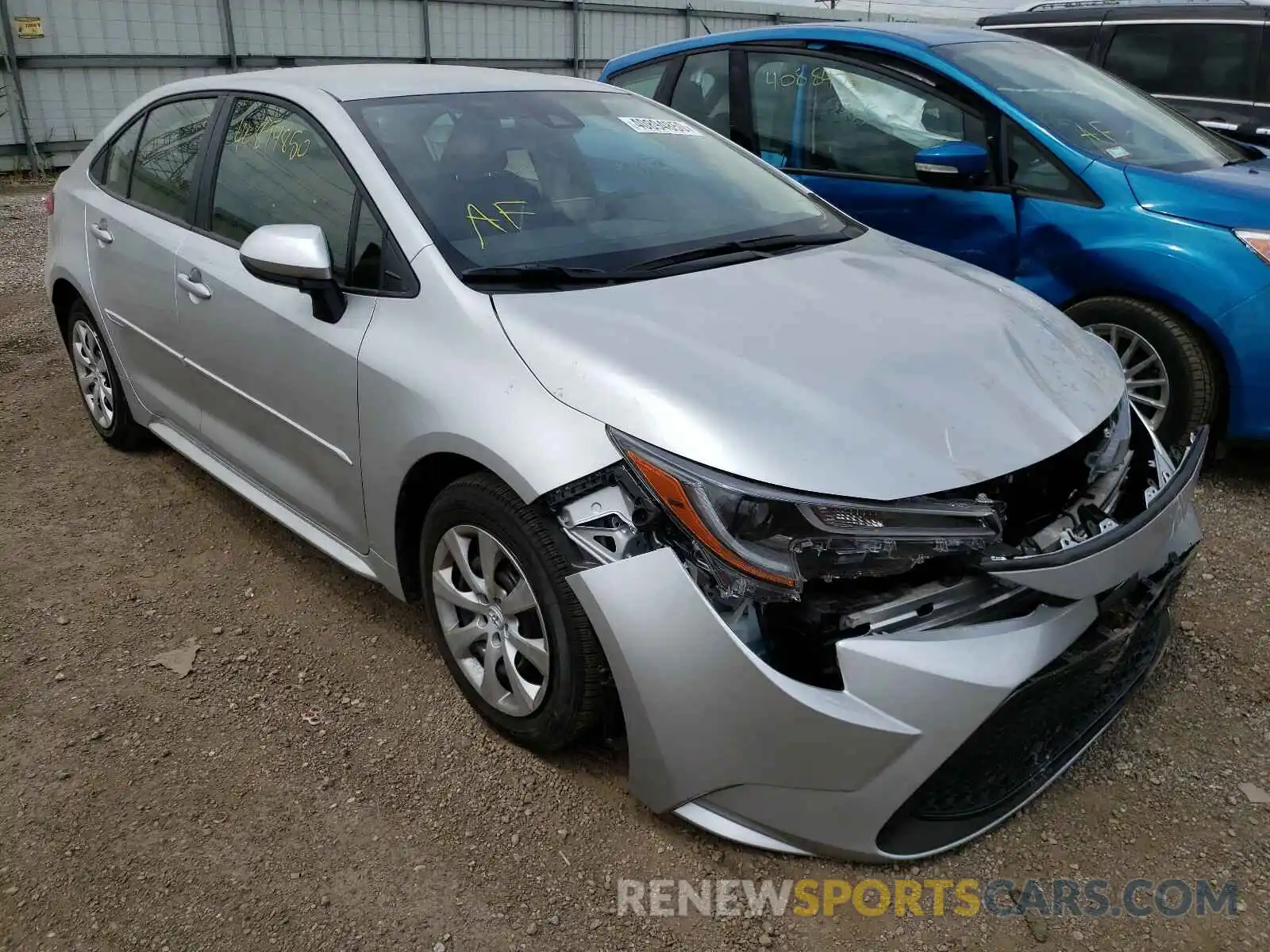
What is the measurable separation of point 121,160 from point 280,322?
5.48ft

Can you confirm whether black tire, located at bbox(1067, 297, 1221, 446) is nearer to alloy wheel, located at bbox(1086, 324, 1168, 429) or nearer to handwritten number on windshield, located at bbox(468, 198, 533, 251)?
alloy wheel, located at bbox(1086, 324, 1168, 429)

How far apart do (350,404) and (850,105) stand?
3068 millimetres

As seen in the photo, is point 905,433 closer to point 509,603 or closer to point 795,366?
point 795,366

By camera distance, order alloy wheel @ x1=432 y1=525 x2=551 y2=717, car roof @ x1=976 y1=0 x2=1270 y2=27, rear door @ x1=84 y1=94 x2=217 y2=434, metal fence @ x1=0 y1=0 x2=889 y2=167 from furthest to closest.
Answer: metal fence @ x1=0 y1=0 x2=889 y2=167, car roof @ x1=976 y1=0 x2=1270 y2=27, rear door @ x1=84 y1=94 x2=217 y2=434, alloy wheel @ x1=432 y1=525 x2=551 y2=717

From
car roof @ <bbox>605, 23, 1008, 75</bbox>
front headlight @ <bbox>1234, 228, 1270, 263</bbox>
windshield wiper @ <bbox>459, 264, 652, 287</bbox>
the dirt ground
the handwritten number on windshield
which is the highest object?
car roof @ <bbox>605, 23, 1008, 75</bbox>

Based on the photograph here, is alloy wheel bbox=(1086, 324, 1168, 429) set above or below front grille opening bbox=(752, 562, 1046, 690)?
below

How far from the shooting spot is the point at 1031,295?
2.97 m

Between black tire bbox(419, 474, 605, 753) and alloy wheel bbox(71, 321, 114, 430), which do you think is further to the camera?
alloy wheel bbox(71, 321, 114, 430)

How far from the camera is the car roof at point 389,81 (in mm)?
3016

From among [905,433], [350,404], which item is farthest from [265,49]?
[905,433]

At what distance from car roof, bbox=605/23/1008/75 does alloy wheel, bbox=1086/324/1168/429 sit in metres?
1.53

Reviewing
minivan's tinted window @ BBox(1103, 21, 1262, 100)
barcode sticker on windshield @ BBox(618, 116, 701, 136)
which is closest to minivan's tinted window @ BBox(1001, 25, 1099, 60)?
minivan's tinted window @ BBox(1103, 21, 1262, 100)

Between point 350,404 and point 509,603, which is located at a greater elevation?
point 350,404

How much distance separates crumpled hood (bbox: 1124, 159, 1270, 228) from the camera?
368 centimetres
